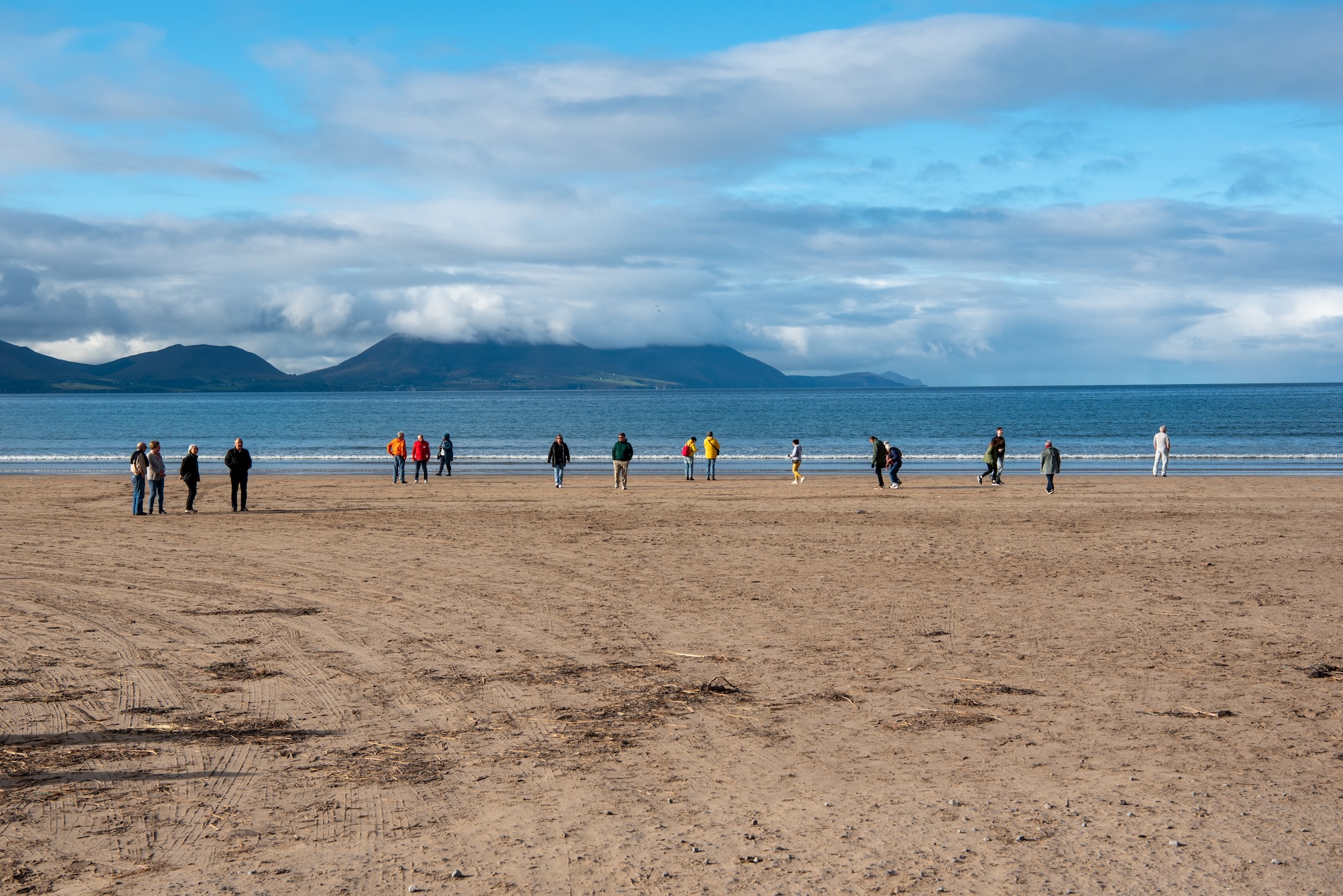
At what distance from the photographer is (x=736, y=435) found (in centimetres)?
8050

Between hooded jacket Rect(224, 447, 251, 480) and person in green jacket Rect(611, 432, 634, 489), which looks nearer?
hooded jacket Rect(224, 447, 251, 480)

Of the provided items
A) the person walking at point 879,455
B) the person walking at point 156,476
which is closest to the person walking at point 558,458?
the person walking at point 879,455

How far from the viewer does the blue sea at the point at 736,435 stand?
46.2m

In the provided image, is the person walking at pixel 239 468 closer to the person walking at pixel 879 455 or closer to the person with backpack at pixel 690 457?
the person with backpack at pixel 690 457

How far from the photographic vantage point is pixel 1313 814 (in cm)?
600

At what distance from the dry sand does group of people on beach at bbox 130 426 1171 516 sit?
673cm

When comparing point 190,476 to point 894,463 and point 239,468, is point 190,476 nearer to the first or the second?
point 239,468

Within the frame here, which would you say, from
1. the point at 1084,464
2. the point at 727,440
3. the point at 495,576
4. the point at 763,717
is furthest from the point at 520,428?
the point at 763,717

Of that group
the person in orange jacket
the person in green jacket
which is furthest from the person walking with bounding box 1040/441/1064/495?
the person in orange jacket

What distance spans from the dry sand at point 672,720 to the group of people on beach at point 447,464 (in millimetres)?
6726

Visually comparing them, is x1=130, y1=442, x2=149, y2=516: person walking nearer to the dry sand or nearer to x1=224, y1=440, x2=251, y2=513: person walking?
x1=224, y1=440, x2=251, y2=513: person walking

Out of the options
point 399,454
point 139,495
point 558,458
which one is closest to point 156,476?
point 139,495

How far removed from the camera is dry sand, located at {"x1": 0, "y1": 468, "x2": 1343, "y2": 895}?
5.44 meters

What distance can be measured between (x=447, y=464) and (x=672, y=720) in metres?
29.8
